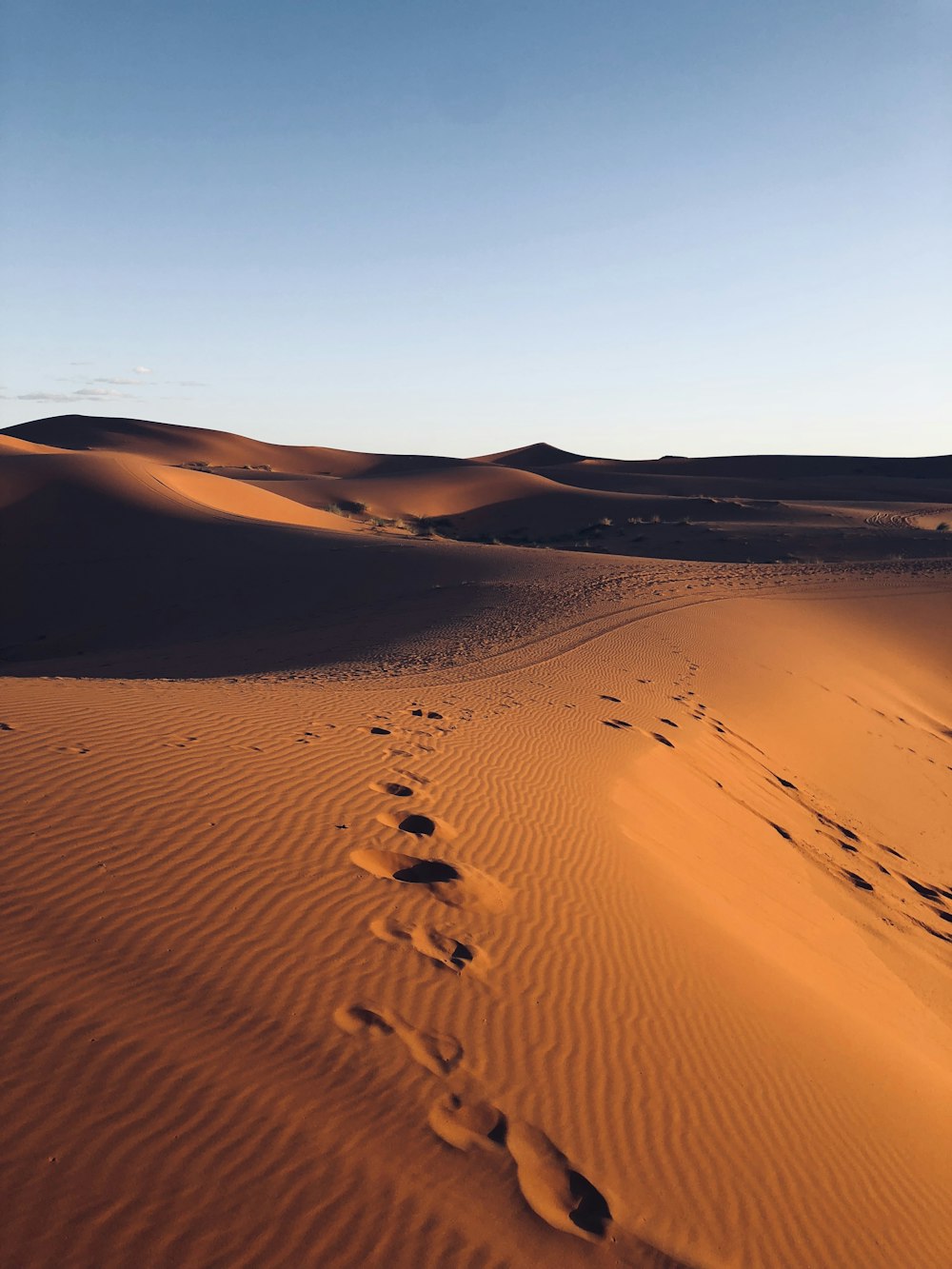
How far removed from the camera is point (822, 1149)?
4375 mm

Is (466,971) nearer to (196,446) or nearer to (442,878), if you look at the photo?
(442,878)

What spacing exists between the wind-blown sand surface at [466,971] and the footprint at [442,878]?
2 centimetres

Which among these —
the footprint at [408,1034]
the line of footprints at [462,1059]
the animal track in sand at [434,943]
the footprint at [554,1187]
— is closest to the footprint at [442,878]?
the line of footprints at [462,1059]

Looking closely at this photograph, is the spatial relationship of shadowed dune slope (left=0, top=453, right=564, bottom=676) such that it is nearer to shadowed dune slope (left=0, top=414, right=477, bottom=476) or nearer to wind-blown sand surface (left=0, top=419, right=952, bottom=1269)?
wind-blown sand surface (left=0, top=419, right=952, bottom=1269)

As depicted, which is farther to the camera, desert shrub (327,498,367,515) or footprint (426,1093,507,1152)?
A: desert shrub (327,498,367,515)

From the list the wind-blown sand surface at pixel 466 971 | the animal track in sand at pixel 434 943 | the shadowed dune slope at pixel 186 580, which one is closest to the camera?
the wind-blown sand surface at pixel 466 971

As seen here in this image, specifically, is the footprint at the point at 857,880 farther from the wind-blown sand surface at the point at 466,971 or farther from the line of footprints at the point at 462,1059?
the line of footprints at the point at 462,1059

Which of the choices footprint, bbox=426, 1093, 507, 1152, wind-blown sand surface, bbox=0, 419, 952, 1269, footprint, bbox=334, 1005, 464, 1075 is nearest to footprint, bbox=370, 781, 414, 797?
wind-blown sand surface, bbox=0, 419, 952, 1269

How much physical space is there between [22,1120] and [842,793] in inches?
423

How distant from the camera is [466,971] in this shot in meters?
4.87

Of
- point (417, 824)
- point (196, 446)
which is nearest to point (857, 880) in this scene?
point (417, 824)

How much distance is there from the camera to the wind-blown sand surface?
3.42 meters

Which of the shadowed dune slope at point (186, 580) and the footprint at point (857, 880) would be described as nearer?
the footprint at point (857, 880)

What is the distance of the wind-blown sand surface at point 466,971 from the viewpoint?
3.42m
